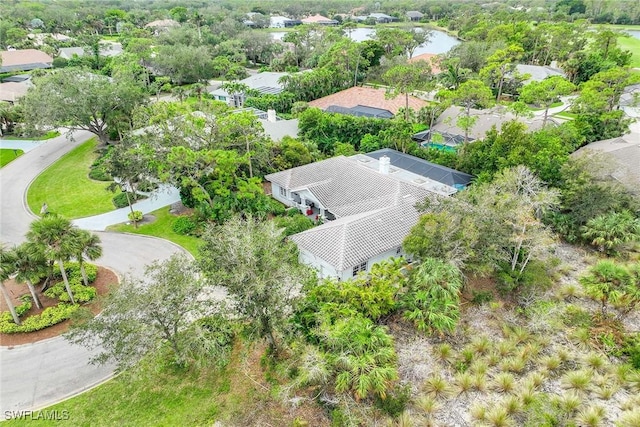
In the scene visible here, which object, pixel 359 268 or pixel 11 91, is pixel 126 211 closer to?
pixel 359 268

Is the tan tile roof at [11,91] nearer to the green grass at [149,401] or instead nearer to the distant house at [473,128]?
the green grass at [149,401]

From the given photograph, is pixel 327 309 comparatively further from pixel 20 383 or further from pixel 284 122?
pixel 284 122

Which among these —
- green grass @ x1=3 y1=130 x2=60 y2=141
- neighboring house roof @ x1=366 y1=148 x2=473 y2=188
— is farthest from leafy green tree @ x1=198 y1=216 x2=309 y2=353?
green grass @ x1=3 y1=130 x2=60 y2=141

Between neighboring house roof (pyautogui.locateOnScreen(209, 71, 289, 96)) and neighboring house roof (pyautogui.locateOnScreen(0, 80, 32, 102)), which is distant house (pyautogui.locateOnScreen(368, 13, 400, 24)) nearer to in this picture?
neighboring house roof (pyautogui.locateOnScreen(209, 71, 289, 96))

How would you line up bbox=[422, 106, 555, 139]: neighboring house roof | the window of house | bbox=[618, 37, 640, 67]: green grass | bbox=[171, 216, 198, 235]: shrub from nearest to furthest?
the window of house
bbox=[171, 216, 198, 235]: shrub
bbox=[422, 106, 555, 139]: neighboring house roof
bbox=[618, 37, 640, 67]: green grass

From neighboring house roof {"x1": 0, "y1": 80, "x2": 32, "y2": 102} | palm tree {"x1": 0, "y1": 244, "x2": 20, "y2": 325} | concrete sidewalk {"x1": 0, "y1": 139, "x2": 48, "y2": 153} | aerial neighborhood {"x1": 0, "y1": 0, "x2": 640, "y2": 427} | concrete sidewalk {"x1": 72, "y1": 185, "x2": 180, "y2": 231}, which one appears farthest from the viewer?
A: neighboring house roof {"x1": 0, "y1": 80, "x2": 32, "y2": 102}

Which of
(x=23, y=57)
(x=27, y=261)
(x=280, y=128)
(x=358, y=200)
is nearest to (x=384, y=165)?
(x=358, y=200)

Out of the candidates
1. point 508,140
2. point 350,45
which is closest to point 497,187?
point 508,140
